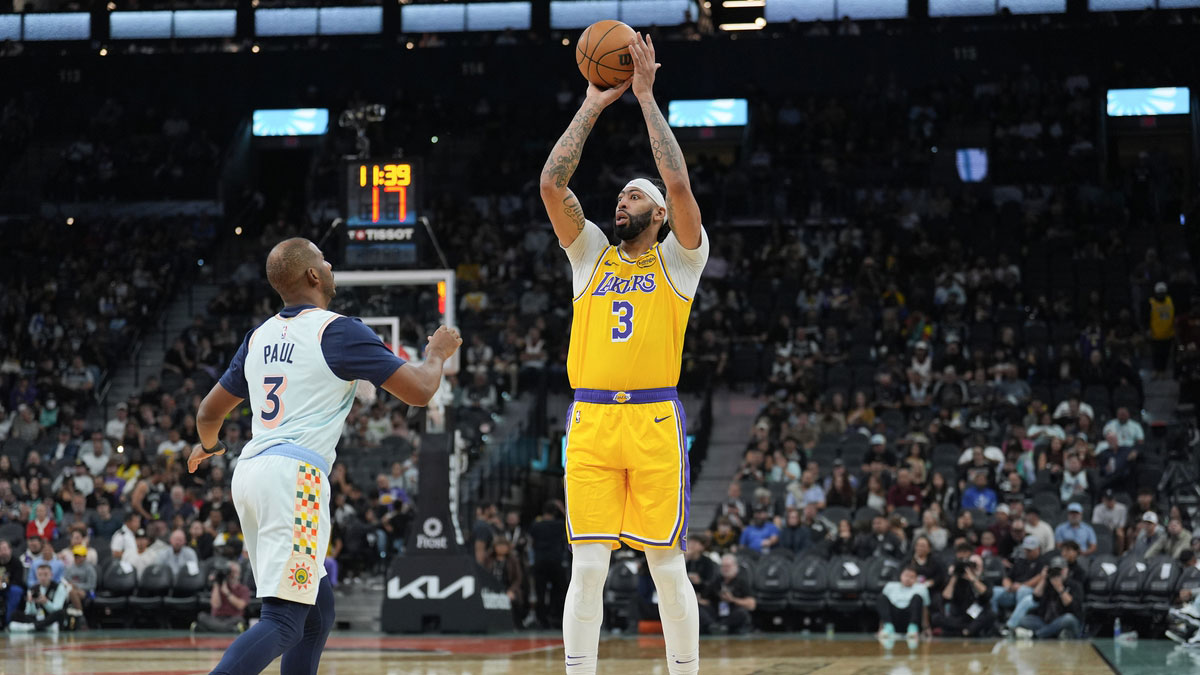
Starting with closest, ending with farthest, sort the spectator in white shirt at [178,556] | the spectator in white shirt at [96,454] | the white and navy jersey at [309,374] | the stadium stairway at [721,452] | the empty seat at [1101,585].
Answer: the white and navy jersey at [309,374] < the empty seat at [1101,585] < the spectator in white shirt at [178,556] < the spectator in white shirt at [96,454] < the stadium stairway at [721,452]

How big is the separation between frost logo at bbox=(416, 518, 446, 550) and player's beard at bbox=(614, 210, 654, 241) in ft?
29.9

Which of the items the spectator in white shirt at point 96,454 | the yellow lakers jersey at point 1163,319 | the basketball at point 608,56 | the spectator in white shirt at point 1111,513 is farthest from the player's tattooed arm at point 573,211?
the yellow lakers jersey at point 1163,319

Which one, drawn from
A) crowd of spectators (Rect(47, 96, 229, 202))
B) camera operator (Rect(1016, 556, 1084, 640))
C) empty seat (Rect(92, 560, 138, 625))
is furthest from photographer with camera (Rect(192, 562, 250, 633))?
crowd of spectators (Rect(47, 96, 229, 202))

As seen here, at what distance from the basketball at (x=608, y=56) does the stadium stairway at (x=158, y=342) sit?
18026mm

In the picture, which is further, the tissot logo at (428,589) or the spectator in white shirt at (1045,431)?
the spectator in white shirt at (1045,431)

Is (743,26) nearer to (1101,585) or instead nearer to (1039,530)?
(1039,530)

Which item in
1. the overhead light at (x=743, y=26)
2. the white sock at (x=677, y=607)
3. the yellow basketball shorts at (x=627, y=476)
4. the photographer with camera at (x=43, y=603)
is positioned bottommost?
the photographer with camera at (x=43, y=603)

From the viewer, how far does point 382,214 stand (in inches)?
609

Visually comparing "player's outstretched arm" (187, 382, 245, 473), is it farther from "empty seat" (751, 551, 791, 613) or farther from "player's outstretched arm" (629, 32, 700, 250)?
"empty seat" (751, 551, 791, 613)

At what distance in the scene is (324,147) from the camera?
3203 centimetres

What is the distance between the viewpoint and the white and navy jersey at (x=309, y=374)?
19.1 feet

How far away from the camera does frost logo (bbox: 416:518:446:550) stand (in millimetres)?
15500

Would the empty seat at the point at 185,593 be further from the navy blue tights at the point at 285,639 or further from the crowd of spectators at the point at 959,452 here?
the navy blue tights at the point at 285,639

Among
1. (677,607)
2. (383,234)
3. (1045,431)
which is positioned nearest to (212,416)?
(677,607)
